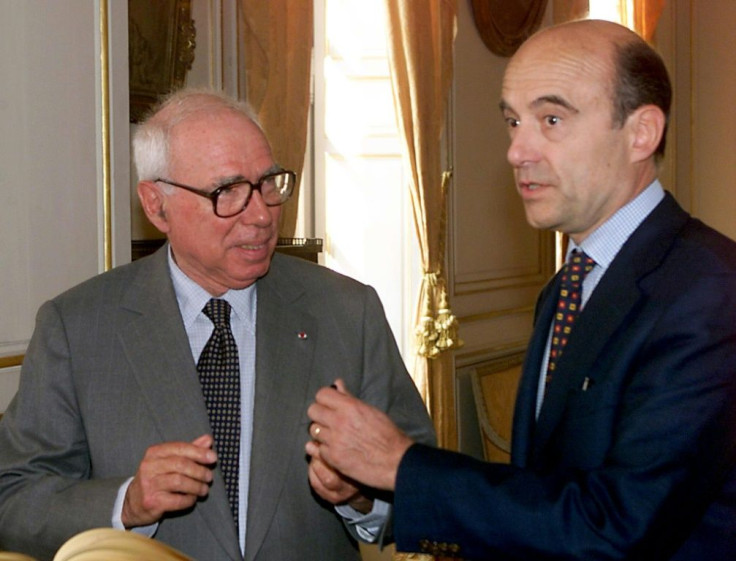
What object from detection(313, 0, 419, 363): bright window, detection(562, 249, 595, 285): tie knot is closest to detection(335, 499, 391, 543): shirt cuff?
detection(562, 249, 595, 285): tie knot

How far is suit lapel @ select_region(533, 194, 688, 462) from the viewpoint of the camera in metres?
1.59

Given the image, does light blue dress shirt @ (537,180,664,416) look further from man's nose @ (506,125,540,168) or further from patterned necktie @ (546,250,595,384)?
man's nose @ (506,125,540,168)

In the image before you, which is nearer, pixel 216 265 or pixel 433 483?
pixel 433 483

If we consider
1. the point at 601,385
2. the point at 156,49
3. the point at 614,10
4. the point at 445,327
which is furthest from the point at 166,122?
the point at 614,10

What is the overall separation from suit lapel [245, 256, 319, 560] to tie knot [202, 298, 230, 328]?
66 millimetres

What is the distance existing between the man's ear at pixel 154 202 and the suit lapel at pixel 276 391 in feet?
0.78

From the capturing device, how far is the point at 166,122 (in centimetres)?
213

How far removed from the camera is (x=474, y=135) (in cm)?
569

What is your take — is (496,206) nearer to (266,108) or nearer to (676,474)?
(266,108)

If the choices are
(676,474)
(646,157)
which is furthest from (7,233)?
(676,474)

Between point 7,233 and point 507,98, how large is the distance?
1.49 m

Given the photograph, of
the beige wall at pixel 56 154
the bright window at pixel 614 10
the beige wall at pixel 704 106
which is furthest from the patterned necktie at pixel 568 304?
the beige wall at pixel 704 106

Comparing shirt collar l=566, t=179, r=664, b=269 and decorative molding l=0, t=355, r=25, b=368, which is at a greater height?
shirt collar l=566, t=179, r=664, b=269

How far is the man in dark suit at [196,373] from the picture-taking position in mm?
1888
